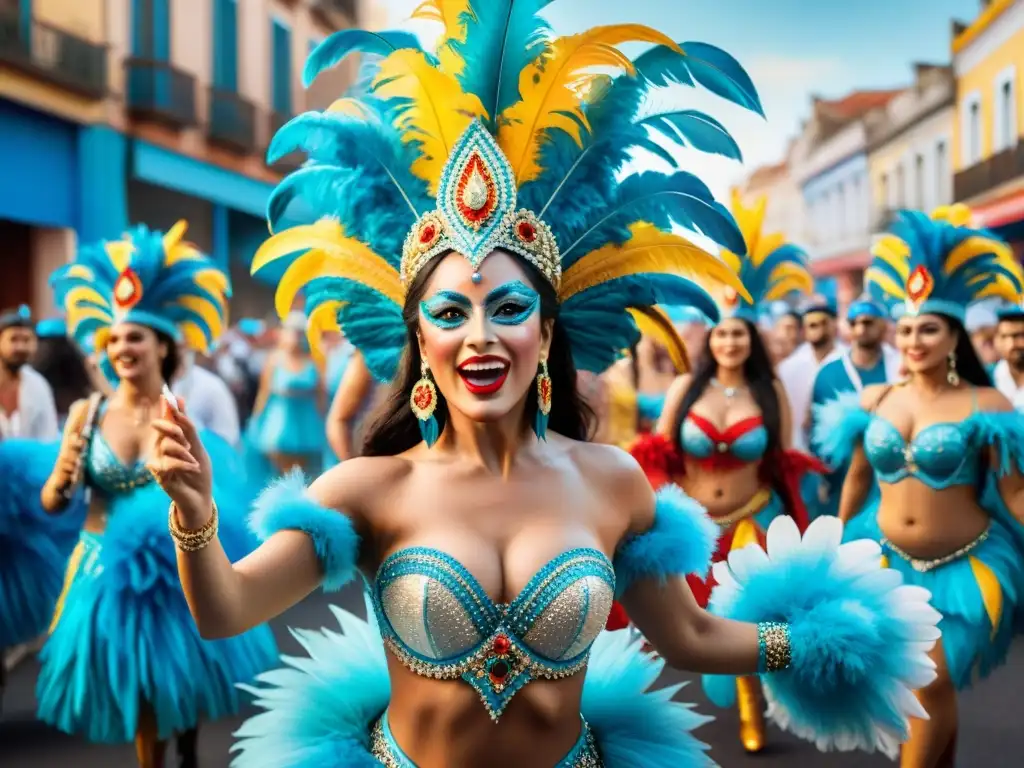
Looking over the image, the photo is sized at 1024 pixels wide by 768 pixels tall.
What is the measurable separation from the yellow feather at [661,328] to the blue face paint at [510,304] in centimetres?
41

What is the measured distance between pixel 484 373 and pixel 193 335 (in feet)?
9.48

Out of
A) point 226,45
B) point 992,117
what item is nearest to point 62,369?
point 226,45

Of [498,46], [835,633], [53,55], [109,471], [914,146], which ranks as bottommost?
[835,633]

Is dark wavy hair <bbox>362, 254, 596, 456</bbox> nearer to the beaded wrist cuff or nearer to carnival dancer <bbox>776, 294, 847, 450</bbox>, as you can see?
the beaded wrist cuff

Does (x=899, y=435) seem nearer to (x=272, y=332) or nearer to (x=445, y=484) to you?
(x=445, y=484)

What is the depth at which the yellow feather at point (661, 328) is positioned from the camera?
8.36ft

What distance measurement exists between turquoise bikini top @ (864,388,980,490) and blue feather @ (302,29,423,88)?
2922 millimetres

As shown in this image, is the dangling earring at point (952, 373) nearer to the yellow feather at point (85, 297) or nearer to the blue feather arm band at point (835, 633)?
the blue feather arm band at point (835, 633)

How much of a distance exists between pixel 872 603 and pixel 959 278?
8.23 feet

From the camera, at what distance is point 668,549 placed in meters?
2.37

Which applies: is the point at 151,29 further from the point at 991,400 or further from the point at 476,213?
the point at 476,213

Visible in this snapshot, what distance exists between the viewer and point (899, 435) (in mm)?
4477

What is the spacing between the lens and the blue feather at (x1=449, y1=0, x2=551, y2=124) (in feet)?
7.48

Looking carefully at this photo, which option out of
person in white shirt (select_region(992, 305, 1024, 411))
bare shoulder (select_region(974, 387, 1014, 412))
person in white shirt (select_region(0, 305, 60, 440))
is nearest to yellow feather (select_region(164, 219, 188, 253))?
person in white shirt (select_region(0, 305, 60, 440))
